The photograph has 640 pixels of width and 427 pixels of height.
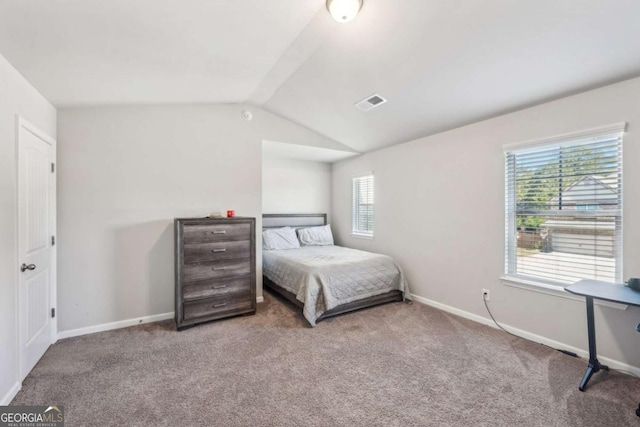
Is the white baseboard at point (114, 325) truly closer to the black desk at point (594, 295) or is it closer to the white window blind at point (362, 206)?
the white window blind at point (362, 206)

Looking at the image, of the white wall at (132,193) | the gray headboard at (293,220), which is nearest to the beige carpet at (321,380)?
the white wall at (132,193)

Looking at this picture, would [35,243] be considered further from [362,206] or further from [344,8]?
[362,206]

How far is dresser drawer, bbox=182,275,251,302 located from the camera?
3.03 meters

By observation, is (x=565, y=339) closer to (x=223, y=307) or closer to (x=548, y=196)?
(x=548, y=196)

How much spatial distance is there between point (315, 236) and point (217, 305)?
92.2 inches

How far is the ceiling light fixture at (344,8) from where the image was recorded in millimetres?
1853

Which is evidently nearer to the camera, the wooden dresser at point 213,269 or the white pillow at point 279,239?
the wooden dresser at point 213,269

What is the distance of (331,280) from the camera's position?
3.29m

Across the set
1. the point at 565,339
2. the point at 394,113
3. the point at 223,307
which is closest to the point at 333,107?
the point at 394,113

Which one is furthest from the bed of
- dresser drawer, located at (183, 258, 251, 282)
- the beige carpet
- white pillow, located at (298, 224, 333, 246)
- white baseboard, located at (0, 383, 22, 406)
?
white baseboard, located at (0, 383, 22, 406)

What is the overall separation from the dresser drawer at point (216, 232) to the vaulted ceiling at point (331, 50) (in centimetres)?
147

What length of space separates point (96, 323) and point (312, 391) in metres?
2.54

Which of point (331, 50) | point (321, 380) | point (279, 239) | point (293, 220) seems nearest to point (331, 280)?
point (321, 380)

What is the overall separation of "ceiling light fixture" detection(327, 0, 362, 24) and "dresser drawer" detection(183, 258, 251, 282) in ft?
8.50
